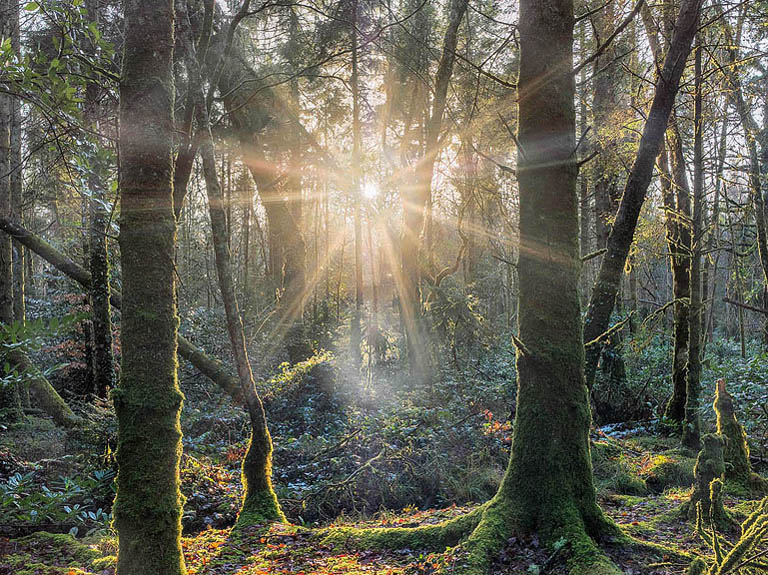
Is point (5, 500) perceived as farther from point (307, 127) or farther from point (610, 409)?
point (307, 127)

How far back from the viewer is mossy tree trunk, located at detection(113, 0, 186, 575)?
257 centimetres

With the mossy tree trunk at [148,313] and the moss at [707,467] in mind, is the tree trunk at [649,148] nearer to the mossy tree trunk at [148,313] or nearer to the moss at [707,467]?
the moss at [707,467]

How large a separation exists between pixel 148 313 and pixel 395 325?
15402 mm

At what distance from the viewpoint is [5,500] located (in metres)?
2.97

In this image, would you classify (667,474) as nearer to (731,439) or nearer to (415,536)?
(731,439)

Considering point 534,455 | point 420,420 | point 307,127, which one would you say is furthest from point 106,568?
point 307,127

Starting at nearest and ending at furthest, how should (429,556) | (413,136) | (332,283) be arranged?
(429,556), (413,136), (332,283)

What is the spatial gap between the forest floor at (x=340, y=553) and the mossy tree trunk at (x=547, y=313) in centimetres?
25

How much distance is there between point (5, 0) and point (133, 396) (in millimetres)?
11560

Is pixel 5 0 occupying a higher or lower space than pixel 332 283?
higher

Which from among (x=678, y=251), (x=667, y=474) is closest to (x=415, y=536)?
(x=667, y=474)

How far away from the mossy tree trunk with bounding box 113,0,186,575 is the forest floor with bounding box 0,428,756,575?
125 cm

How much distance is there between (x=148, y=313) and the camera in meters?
2.63

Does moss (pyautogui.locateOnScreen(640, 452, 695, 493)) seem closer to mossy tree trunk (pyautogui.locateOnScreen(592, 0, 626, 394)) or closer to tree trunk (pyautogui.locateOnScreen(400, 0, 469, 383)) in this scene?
mossy tree trunk (pyautogui.locateOnScreen(592, 0, 626, 394))
